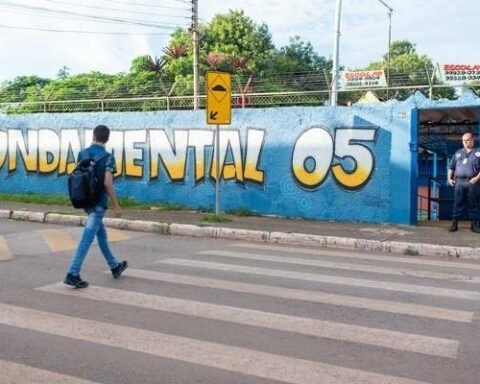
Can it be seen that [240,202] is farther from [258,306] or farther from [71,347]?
[71,347]

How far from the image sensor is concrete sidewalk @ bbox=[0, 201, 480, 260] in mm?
9789

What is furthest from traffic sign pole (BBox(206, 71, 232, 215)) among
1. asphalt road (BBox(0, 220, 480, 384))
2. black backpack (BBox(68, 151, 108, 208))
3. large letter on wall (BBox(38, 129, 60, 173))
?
large letter on wall (BBox(38, 129, 60, 173))

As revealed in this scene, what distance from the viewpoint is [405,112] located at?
12.0m

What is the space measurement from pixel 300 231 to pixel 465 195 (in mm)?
2939

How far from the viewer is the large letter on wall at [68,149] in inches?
651

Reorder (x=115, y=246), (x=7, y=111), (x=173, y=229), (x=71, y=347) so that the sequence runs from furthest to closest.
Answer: (x=7, y=111) < (x=173, y=229) < (x=115, y=246) < (x=71, y=347)

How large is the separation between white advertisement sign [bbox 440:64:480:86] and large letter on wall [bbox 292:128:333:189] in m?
2.52

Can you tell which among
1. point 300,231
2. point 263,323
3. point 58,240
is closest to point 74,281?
point 263,323

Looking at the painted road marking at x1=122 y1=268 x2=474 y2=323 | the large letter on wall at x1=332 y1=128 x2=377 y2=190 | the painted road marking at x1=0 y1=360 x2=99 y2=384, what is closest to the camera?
the painted road marking at x1=0 y1=360 x2=99 y2=384

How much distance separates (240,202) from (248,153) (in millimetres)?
1106

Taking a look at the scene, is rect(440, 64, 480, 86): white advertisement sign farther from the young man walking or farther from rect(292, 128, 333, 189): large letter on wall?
the young man walking

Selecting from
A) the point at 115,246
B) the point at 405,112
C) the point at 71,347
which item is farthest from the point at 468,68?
the point at 71,347

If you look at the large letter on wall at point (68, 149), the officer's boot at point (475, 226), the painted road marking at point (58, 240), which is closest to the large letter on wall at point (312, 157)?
the officer's boot at point (475, 226)

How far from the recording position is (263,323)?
17.9ft
